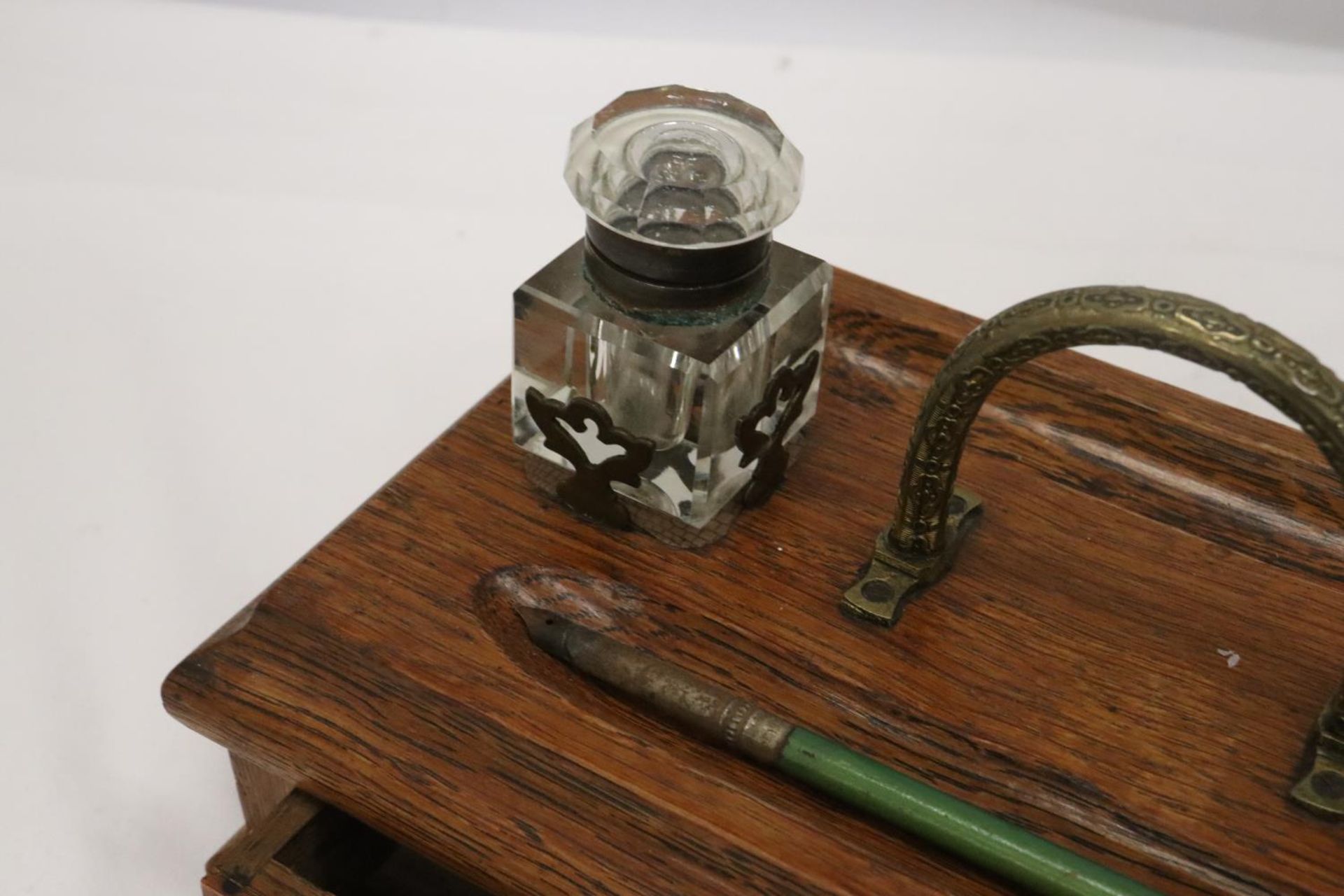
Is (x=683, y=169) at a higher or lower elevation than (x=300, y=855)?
higher

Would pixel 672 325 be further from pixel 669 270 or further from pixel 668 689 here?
pixel 668 689

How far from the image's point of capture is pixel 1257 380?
2.69 ft

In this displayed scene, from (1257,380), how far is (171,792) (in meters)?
0.79

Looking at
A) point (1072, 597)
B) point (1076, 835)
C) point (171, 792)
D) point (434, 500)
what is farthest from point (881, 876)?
point (171, 792)

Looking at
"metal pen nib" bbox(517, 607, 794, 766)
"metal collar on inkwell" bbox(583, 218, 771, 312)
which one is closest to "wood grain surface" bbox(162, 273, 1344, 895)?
"metal pen nib" bbox(517, 607, 794, 766)

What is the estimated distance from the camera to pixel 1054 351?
906 mm

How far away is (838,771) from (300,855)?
0.30 m

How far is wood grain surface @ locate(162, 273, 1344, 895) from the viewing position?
908 millimetres

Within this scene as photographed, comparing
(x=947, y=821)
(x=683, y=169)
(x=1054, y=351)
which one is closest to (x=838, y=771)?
(x=947, y=821)

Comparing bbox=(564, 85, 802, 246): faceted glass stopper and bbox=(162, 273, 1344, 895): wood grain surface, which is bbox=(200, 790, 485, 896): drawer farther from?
bbox=(564, 85, 802, 246): faceted glass stopper

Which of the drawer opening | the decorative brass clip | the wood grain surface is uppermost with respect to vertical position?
the decorative brass clip

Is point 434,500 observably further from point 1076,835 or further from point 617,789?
point 1076,835

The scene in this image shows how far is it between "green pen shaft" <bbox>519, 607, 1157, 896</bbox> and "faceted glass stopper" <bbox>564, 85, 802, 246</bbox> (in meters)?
0.24

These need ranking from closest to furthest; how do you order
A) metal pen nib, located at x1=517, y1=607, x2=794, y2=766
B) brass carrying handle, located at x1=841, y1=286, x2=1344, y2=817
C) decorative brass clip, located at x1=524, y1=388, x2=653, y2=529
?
brass carrying handle, located at x1=841, y1=286, x2=1344, y2=817 → metal pen nib, located at x1=517, y1=607, x2=794, y2=766 → decorative brass clip, located at x1=524, y1=388, x2=653, y2=529
